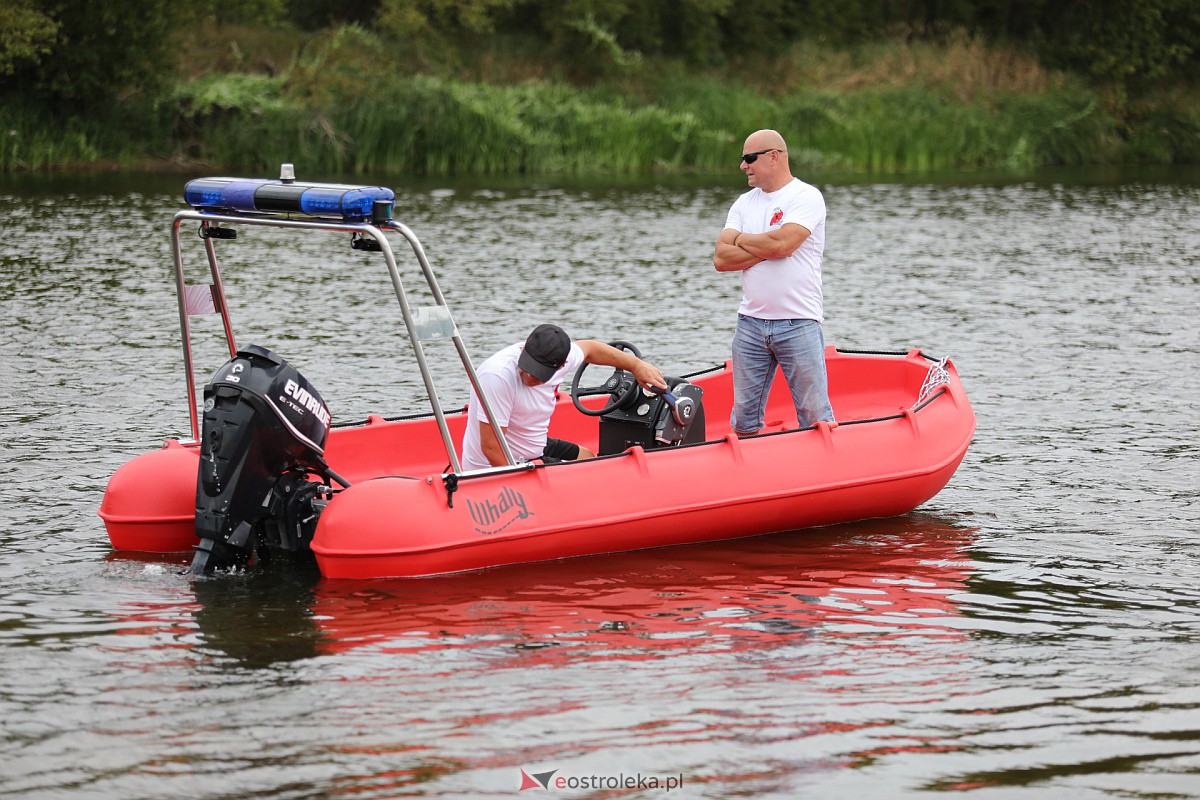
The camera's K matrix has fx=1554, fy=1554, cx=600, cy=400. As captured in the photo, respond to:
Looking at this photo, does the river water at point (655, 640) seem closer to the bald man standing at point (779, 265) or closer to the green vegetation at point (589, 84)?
the bald man standing at point (779, 265)

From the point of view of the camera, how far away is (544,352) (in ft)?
23.2

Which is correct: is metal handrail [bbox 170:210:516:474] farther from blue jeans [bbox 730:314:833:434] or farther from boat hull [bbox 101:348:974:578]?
blue jeans [bbox 730:314:833:434]

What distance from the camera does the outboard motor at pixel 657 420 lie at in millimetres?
7941

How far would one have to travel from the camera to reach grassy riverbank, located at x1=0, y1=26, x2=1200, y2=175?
93.9 feet

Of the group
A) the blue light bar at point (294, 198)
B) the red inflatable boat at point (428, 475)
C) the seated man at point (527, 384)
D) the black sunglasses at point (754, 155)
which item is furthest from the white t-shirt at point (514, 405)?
the black sunglasses at point (754, 155)

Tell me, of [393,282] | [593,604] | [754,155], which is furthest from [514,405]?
[754,155]

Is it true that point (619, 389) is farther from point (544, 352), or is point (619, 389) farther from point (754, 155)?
point (754, 155)

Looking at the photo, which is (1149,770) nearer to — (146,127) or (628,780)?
(628,780)

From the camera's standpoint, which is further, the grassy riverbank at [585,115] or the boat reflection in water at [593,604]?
the grassy riverbank at [585,115]

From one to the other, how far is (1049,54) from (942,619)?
119 feet

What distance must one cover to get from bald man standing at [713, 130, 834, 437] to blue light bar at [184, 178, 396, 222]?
2.10 meters

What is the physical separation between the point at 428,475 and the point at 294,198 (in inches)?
67.9

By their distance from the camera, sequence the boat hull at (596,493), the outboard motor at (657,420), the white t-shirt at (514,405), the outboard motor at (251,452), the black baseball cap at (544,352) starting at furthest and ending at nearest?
the outboard motor at (657,420) → the white t-shirt at (514,405) → the black baseball cap at (544,352) → the boat hull at (596,493) → the outboard motor at (251,452)

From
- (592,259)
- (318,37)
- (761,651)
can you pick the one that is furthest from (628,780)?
(318,37)
